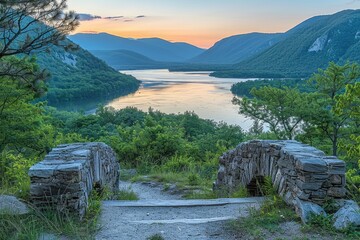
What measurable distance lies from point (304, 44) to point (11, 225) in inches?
4245

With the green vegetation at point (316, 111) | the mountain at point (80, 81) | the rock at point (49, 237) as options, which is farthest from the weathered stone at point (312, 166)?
the mountain at point (80, 81)

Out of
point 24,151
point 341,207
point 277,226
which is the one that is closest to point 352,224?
point 341,207

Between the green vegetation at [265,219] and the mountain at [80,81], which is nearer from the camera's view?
the green vegetation at [265,219]

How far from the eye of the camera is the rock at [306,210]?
12.7 ft

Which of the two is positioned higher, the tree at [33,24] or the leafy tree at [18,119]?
the tree at [33,24]

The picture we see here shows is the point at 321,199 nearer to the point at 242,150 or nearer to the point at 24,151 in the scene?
the point at 242,150

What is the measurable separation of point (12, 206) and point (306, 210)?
10.1 feet

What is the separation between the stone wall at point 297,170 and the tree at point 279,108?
34.4 feet

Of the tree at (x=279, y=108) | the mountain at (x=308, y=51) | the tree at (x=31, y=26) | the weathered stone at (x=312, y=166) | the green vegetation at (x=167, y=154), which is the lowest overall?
the green vegetation at (x=167, y=154)

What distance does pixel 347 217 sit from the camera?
3691 mm

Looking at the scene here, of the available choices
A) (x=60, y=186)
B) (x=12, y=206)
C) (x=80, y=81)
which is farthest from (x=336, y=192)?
(x=80, y=81)

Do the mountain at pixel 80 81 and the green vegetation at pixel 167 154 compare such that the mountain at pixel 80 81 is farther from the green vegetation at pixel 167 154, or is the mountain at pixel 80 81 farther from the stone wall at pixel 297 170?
the stone wall at pixel 297 170

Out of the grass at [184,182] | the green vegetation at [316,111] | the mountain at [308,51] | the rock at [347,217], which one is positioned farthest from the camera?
the mountain at [308,51]

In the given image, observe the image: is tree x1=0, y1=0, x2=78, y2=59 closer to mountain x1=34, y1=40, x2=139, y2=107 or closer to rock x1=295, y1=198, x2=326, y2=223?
rock x1=295, y1=198, x2=326, y2=223
